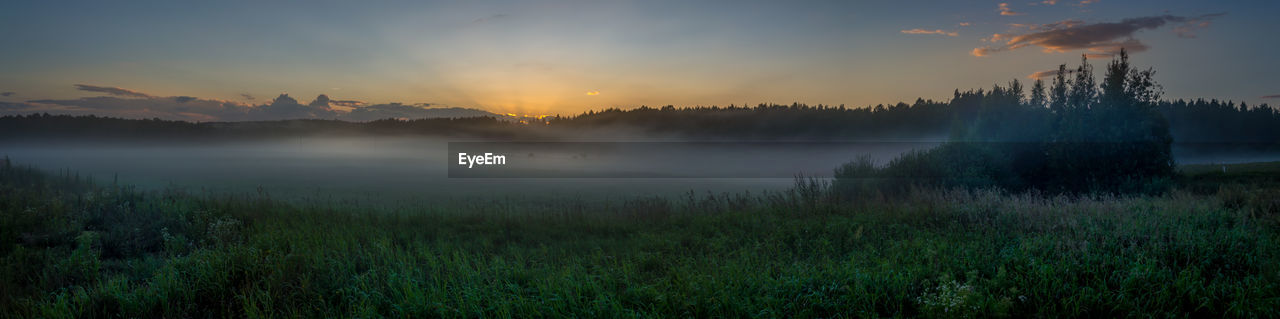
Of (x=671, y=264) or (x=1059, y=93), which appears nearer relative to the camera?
(x=671, y=264)

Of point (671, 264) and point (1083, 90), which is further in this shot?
point (1083, 90)

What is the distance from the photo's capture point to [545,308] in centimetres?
598

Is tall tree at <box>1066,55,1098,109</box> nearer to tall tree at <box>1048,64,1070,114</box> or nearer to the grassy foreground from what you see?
tall tree at <box>1048,64,1070,114</box>

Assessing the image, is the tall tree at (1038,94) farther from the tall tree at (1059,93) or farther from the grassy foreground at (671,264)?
the grassy foreground at (671,264)

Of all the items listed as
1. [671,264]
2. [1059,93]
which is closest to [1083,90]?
[1059,93]

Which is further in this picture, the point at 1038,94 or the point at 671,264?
the point at 1038,94

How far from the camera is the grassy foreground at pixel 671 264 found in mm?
5836

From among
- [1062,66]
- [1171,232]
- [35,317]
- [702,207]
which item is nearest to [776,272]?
[1171,232]

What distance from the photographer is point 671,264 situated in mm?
8141

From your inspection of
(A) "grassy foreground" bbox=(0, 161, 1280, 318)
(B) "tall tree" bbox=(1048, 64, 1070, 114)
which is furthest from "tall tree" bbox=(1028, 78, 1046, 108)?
(A) "grassy foreground" bbox=(0, 161, 1280, 318)

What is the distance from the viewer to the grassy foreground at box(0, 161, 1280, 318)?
230 inches

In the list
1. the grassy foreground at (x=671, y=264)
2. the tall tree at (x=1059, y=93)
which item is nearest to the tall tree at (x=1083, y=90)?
the tall tree at (x=1059, y=93)

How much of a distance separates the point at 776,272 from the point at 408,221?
9.99 meters

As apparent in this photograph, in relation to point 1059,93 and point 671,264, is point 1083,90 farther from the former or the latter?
point 671,264
